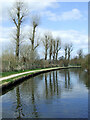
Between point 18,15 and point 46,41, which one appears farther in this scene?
point 46,41

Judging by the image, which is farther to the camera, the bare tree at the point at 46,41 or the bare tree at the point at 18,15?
the bare tree at the point at 46,41

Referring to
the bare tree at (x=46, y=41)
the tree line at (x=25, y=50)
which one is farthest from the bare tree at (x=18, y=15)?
the bare tree at (x=46, y=41)

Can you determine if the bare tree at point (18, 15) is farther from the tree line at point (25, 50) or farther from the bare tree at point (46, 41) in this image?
the bare tree at point (46, 41)

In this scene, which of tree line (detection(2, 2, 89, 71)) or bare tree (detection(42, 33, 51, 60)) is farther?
bare tree (detection(42, 33, 51, 60))

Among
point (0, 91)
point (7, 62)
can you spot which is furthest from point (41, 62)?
point (0, 91)

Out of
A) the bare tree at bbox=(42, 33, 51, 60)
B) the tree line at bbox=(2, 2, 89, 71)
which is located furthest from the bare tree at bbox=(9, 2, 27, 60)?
the bare tree at bbox=(42, 33, 51, 60)

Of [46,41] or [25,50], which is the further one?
[46,41]

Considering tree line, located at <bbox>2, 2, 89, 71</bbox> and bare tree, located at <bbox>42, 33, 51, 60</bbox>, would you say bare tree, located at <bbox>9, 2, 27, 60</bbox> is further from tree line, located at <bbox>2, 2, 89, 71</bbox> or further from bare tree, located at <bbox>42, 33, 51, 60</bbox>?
bare tree, located at <bbox>42, 33, 51, 60</bbox>

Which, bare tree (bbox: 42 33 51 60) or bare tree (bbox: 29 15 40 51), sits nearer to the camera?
bare tree (bbox: 29 15 40 51)

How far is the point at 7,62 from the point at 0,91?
1426cm

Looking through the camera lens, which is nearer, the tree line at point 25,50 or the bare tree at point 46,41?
the tree line at point 25,50

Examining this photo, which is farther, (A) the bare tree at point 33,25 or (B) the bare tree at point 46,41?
(B) the bare tree at point 46,41

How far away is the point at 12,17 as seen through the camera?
30.2m

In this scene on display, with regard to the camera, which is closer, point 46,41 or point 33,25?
point 33,25
